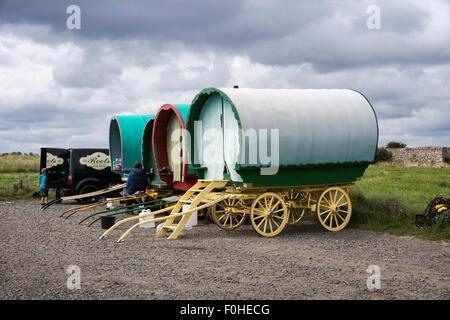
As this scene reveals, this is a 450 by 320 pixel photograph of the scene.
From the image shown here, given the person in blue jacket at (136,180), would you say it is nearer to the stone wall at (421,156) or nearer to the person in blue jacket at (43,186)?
the person in blue jacket at (43,186)

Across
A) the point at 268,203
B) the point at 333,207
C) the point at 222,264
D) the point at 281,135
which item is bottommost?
the point at 222,264

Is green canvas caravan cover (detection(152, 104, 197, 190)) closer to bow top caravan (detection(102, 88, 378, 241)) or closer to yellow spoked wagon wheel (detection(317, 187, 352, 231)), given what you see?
bow top caravan (detection(102, 88, 378, 241))

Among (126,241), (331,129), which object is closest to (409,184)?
(331,129)

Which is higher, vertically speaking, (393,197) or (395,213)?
(393,197)

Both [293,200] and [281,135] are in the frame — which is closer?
[281,135]

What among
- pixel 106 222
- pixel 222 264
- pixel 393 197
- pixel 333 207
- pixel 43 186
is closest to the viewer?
pixel 222 264

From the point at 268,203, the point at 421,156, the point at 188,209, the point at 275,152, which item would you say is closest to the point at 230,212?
the point at 268,203

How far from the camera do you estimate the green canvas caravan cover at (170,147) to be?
15.5 m

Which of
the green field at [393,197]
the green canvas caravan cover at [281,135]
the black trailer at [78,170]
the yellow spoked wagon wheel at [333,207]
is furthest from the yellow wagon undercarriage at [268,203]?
the black trailer at [78,170]

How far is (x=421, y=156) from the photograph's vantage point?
37094 mm

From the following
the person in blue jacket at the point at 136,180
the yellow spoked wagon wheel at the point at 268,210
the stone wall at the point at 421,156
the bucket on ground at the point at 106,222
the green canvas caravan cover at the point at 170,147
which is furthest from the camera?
the stone wall at the point at 421,156

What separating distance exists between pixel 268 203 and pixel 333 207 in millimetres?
1655

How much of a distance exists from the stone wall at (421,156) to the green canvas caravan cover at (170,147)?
24.4 meters

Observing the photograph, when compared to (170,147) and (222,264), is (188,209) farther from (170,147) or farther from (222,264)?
(170,147)
